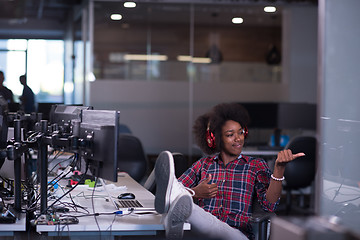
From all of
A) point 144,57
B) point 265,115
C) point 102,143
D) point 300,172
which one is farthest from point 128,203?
point 144,57

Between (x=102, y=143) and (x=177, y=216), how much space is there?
483 mm

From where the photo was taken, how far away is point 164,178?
9.05ft

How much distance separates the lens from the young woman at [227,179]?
3.08 m

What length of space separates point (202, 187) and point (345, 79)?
1.47 meters

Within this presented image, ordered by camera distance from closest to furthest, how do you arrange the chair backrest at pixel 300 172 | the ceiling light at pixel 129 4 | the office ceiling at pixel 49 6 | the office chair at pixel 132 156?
the office chair at pixel 132 156 → the chair backrest at pixel 300 172 → the ceiling light at pixel 129 4 → the office ceiling at pixel 49 6

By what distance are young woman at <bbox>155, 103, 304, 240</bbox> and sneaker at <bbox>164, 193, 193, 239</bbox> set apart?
144mm

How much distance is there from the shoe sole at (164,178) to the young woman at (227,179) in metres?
0.18

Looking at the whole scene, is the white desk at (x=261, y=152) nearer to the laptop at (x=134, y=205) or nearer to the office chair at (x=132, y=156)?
the office chair at (x=132, y=156)

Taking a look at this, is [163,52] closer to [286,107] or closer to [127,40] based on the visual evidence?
[127,40]

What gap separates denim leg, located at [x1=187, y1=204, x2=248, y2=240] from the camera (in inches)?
116

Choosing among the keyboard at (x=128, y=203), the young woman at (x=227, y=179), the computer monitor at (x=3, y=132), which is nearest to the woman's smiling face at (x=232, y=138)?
the young woman at (x=227, y=179)

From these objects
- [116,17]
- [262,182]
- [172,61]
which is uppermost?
[116,17]

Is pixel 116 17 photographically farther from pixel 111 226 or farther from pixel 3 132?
pixel 111 226

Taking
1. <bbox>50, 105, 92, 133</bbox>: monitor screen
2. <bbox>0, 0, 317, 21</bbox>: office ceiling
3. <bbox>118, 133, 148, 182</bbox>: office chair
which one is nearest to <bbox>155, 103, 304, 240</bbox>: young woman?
<bbox>50, 105, 92, 133</bbox>: monitor screen
